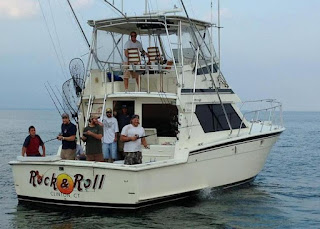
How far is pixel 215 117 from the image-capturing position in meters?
13.2

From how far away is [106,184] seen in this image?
34.9 feet

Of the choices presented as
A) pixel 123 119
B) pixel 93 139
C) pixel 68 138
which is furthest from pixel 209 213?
pixel 68 138

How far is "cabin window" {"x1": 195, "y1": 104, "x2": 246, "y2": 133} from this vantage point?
12.7 metres

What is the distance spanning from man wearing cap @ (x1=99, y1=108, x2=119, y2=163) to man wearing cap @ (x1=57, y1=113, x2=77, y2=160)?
83cm

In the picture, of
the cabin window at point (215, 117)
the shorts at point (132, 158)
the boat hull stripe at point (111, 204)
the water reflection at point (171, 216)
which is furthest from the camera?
the cabin window at point (215, 117)

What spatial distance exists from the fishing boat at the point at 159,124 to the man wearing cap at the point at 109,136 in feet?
1.22

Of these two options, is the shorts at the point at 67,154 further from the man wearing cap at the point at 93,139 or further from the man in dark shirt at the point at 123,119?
the man in dark shirt at the point at 123,119

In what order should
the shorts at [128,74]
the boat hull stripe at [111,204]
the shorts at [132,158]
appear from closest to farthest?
the boat hull stripe at [111,204]
the shorts at [132,158]
the shorts at [128,74]

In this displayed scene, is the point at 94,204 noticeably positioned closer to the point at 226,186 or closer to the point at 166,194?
the point at 166,194

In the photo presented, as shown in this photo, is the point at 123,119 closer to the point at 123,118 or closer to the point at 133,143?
the point at 123,118

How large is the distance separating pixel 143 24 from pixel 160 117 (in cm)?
221

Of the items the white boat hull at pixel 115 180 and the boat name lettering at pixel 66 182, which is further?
the boat name lettering at pixel 66 182

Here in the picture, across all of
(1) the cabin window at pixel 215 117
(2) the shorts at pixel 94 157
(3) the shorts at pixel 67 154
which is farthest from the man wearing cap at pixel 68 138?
(1) the cabin window at pixel 215 117

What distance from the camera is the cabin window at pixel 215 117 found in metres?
12.7
